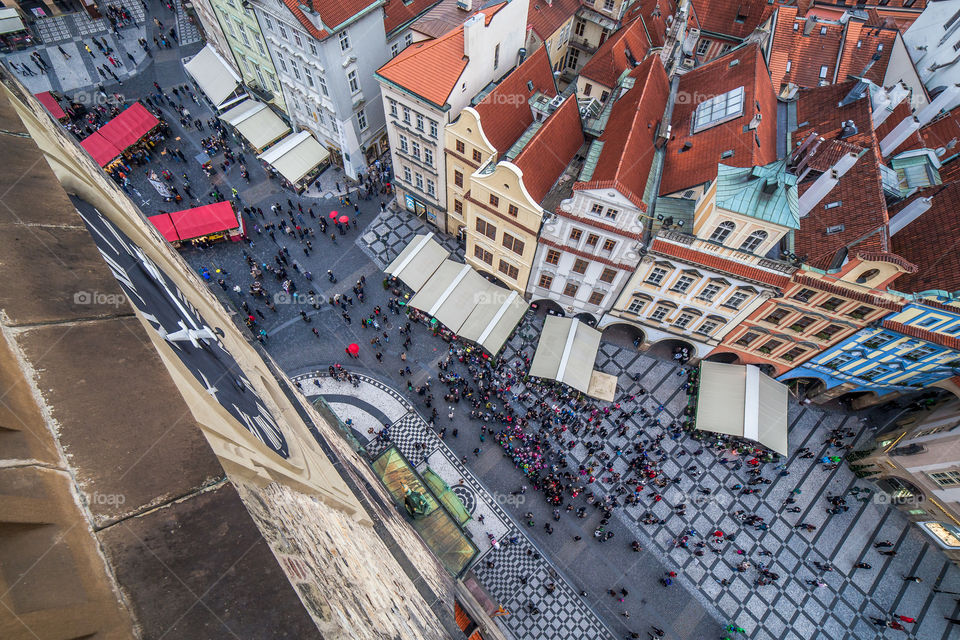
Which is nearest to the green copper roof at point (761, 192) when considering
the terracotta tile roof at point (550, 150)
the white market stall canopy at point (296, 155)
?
the terracotta tile roof at point (550, 150)

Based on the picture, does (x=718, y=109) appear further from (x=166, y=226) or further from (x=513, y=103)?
(x=166, y=226)

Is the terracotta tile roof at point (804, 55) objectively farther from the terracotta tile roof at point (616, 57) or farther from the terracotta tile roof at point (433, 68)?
the terracotta tile roof at point (433, 68)

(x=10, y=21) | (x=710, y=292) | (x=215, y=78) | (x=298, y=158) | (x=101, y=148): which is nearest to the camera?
(x=710, y=292)

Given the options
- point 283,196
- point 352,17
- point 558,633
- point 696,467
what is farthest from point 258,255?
point 696,467

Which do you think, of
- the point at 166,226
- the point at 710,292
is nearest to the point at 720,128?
the point at 710,292

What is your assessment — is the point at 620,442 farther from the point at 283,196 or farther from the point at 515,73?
the point at 283,196
